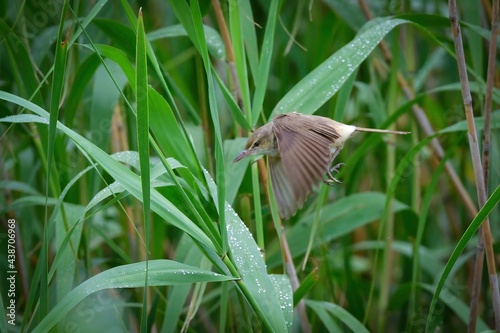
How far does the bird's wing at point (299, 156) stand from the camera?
1.35 metres

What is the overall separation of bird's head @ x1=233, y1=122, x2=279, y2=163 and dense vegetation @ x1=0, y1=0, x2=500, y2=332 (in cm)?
4

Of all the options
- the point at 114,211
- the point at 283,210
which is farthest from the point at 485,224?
the point at 114,211

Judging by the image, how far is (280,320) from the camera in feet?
4.39

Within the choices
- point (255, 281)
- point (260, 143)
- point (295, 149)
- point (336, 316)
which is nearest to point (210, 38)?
point (260, 143)

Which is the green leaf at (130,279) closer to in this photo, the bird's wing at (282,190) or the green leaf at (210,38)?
the bird's wing at (282,190)

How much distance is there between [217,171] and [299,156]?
11.4 inches

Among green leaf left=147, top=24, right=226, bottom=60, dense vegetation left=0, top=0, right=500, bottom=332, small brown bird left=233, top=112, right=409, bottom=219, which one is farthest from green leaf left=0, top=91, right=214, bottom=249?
green leaf left=147, top=24, right=226, bottom=60

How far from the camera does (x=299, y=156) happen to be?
4.85 feet

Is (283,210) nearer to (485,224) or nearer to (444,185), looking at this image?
(485,224)

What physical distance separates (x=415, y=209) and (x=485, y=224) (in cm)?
80

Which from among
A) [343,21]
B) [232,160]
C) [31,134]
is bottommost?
[232,160]

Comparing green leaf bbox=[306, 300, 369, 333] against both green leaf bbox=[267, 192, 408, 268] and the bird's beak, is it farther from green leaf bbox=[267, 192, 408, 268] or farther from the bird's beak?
the bird's beak

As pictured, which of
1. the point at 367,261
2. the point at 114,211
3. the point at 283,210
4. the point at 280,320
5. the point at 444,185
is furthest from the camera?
the point at 367,261

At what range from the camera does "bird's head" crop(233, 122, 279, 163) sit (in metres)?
1.62
